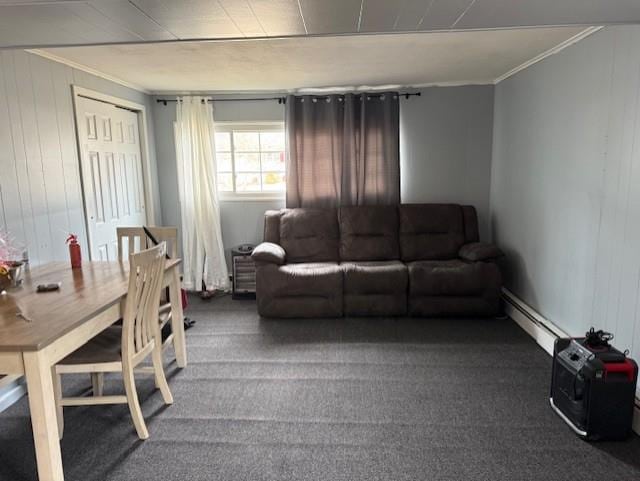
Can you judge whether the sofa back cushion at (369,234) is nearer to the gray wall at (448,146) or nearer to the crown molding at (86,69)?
the gray wall at (448,146)

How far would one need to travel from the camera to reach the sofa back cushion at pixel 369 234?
169 inches

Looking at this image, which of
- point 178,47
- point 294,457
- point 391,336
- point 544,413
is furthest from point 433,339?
point 178,47

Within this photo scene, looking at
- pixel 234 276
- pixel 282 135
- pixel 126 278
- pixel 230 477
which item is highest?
pixel 282 135

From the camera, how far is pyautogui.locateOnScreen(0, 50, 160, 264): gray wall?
2.66 m

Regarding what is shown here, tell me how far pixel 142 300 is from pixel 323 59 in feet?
7.49

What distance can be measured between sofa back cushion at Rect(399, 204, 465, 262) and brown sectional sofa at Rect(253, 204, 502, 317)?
0.03 feet

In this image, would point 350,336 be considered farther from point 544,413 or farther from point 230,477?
point 230,477

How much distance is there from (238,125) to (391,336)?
293 centimetres

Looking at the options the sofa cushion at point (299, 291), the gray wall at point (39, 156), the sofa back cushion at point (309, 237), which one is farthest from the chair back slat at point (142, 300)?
the sofa back cushion at point (309, 237)

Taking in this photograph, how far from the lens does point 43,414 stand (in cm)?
162

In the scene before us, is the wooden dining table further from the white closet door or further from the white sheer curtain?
the white sheer curtain

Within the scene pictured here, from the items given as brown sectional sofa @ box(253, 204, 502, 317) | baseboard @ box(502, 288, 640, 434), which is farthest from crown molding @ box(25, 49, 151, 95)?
baseboard @ box(502, 288, 640, 434)

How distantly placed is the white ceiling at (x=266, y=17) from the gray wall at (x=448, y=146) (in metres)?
2.55

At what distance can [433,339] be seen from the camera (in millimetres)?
3422
